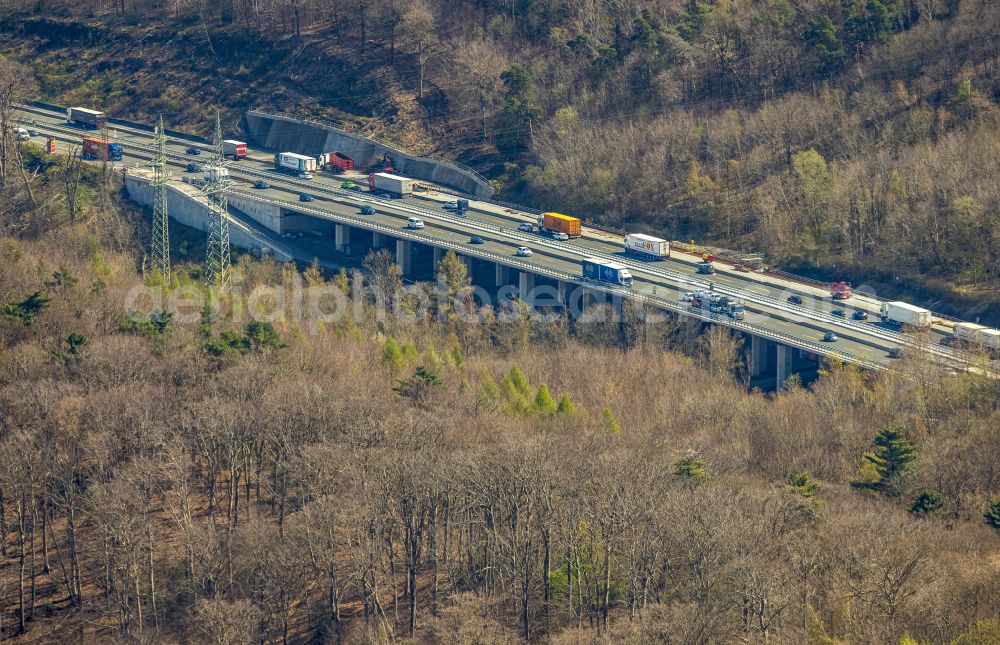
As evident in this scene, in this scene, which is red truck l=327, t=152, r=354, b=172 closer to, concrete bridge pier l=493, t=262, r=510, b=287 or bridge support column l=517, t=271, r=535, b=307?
concrete bridge pier l=493, t=262, r=510, b=287

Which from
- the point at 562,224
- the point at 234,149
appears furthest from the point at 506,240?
the point at 234,149

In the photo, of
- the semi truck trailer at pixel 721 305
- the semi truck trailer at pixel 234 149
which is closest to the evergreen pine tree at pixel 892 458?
the semi truck trailer at pixel 721 305

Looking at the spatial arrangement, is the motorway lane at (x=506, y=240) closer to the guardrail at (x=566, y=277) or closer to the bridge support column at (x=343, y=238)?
the guardrail at (x=566, y=277)

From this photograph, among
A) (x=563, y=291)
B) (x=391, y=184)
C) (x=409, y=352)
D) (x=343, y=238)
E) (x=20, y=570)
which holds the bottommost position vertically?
(x=20, y=570)

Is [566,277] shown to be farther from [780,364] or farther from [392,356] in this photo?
[392,356]

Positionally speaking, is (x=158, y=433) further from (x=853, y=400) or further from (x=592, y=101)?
(x=592, y=101)
